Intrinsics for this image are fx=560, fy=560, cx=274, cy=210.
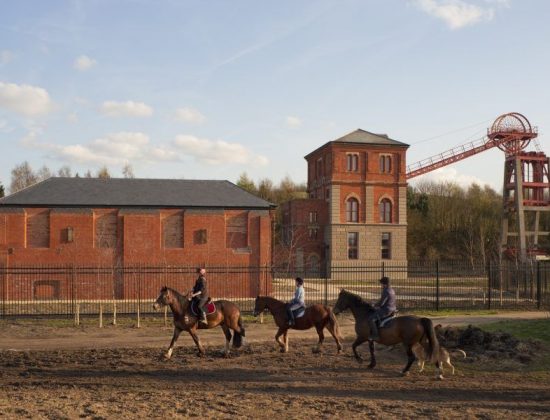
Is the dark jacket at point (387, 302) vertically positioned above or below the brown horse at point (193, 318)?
above

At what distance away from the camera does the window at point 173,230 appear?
33875 mm

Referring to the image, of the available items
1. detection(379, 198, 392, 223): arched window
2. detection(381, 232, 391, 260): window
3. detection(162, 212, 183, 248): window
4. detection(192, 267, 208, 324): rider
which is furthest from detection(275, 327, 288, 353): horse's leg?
detection(379, 198, 392, 223): arched window

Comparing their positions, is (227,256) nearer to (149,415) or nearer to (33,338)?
(33,338)

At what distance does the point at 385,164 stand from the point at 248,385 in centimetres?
4132

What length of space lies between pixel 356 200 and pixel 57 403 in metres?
42.0

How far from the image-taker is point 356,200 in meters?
50.5

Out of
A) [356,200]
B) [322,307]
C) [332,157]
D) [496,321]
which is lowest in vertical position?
[496,321]

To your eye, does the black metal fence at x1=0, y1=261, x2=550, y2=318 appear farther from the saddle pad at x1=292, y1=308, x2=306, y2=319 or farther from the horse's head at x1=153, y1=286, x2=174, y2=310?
the horse's head at x1=153, y1=286, x2=174, y2=310

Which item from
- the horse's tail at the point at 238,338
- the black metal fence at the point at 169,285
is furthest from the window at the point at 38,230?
the horse's tail at the point at 238,338

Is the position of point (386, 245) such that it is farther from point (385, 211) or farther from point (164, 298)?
point (164, 298)

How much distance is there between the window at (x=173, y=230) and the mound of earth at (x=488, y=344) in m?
20.2

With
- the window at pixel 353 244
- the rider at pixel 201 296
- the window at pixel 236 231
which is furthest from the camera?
the window at pixel 353 244

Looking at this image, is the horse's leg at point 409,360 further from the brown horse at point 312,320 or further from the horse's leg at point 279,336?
the horse's leg at point 279,336

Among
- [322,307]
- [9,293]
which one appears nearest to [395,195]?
[9,293]
